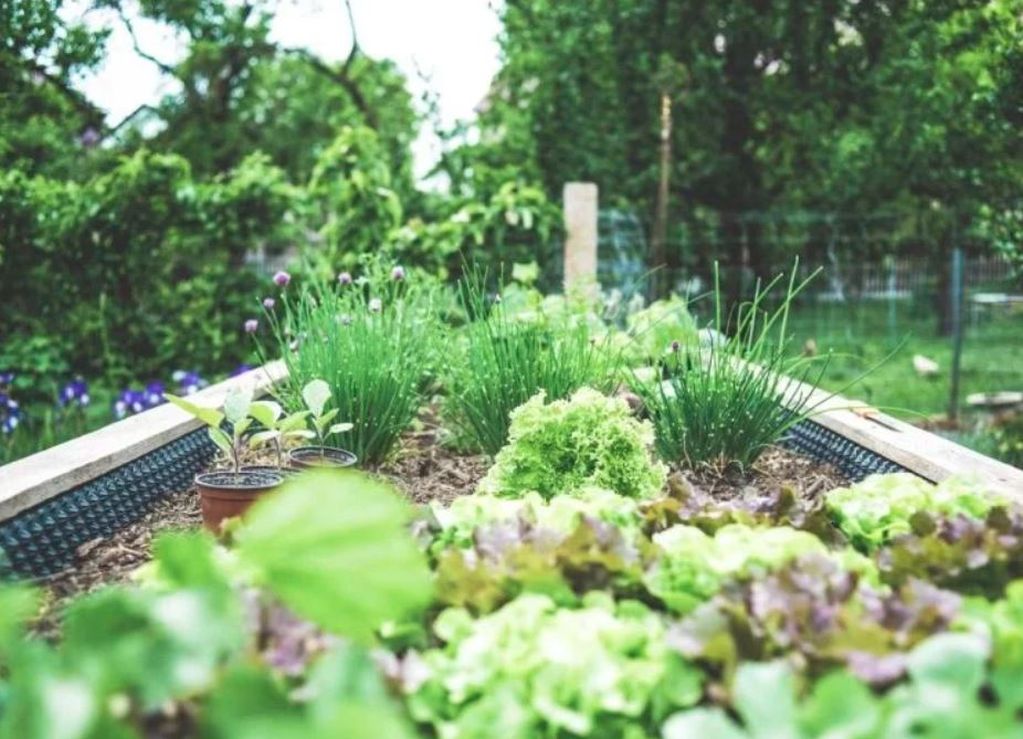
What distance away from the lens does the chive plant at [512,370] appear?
3252 millimetres

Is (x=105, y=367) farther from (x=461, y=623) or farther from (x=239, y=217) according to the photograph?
(x=461, y=623)

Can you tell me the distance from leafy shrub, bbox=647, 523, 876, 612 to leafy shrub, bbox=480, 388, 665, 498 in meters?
1.01

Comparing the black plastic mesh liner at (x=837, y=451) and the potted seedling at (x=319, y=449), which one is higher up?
the potted seedling at (x=319, y=449)

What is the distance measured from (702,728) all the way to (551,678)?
1.04ft

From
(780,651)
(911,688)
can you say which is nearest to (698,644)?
(780,651)

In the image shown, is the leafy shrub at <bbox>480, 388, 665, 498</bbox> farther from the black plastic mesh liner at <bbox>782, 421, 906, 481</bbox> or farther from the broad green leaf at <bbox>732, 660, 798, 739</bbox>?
the broad green leaf at <bbox>732, 660, 798, 739</bbox>

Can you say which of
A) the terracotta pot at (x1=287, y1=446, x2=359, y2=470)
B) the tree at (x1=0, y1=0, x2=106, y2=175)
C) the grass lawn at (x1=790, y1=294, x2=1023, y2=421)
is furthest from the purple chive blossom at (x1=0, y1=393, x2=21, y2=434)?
the grass lawn at (x1=790, y1=294, x2=1023, y2=421)

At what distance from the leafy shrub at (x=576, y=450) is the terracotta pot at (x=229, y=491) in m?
0.59

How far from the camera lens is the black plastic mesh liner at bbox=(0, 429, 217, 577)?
2344 millimetres

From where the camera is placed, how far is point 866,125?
11406mm

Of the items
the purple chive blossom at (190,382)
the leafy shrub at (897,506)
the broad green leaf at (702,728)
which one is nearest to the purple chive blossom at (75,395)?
the purple chive blossom at (190,382)

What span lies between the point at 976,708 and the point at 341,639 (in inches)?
28.6

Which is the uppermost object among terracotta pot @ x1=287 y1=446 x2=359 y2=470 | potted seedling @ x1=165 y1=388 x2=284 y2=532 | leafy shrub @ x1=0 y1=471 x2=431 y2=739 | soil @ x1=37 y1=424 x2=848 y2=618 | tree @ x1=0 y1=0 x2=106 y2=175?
tree @ x1=0 y1=0 x2=106 y2=175

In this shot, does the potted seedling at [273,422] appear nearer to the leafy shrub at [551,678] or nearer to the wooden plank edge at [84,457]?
the wooden plank edge at [84,457]
